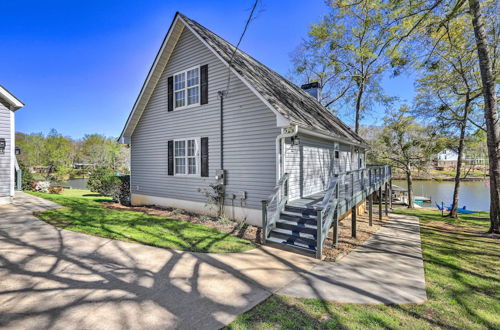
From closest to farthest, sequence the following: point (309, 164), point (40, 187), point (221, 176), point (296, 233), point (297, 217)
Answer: point (296, 233)
point (297, 217)
point (221, 176)
point (309, 164)
point (40, 187)

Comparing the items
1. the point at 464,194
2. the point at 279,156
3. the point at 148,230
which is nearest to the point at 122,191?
the point at 148,230

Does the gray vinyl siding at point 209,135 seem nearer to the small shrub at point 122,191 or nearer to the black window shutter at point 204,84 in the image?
the black window shutter at point 204,84

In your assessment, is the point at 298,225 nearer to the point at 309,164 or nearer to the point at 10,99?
the point at 309,164

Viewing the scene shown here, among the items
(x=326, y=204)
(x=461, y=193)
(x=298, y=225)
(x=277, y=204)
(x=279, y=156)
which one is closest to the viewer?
(x=326, y=204)

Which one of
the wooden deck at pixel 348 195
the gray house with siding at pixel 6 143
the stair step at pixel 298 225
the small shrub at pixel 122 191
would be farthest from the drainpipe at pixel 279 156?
the gray house with siding at pixel 6 143

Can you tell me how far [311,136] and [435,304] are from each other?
6479 millimetres

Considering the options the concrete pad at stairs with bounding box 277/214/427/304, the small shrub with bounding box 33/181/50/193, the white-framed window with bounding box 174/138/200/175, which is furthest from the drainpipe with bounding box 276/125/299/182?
the small shrub with bounding box 33/181/50/193

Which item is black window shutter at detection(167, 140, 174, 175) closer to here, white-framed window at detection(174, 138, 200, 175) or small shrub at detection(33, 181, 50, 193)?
white-framed window at detection(174, 138, 200, 175)

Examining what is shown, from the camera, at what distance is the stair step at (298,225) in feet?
20.0

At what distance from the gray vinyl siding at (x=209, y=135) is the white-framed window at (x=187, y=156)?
24 cm

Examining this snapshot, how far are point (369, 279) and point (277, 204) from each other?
2905mm

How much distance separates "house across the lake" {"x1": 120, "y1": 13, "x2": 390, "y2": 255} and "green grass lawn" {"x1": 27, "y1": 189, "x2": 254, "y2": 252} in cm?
132

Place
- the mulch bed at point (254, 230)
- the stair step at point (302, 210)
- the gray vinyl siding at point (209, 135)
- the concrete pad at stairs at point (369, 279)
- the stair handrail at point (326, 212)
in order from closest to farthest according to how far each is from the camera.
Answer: the concrete pad at stairs at point (369, 279), the stair handrail at point (326, 212), the mulch bed at point (254, 230), the stair step at point (302, 210), the gray vinyl siding at point (209, 135)

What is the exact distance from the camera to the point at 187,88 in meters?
9.95
